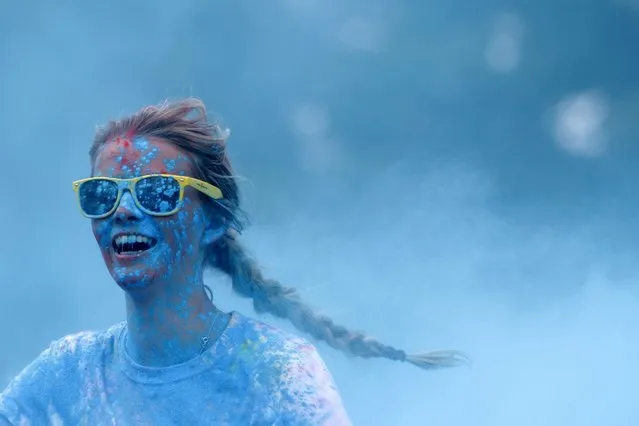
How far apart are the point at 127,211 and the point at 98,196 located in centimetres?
8

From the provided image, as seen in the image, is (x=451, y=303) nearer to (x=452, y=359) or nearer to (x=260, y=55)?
(x=260, y=55)

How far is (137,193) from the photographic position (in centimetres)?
182

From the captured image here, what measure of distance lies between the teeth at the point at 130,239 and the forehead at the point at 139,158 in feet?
0.43

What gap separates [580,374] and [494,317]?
519 mm

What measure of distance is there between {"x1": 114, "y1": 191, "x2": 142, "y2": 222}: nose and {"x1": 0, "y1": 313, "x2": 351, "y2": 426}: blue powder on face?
0.30m

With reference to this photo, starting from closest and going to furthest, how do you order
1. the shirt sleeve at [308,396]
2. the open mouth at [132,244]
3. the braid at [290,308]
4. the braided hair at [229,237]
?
the shirt sleeve at [308,396] < the open mouth at [132,244] < the braided hair at [229,237] < the braid at [290,308]

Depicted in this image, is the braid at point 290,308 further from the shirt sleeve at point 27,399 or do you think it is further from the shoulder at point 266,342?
the shirt sleeve at point 27,399

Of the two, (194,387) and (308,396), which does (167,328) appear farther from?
(308,396)

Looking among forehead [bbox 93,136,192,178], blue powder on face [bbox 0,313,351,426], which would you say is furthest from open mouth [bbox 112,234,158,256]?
blue powder on face [bbox 0,313,351,426]

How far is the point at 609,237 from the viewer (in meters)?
4.75

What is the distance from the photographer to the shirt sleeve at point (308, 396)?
171 centimetres

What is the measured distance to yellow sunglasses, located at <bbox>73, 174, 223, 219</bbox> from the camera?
1.82 meters

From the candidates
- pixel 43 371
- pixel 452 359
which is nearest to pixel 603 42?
pixel 452 359

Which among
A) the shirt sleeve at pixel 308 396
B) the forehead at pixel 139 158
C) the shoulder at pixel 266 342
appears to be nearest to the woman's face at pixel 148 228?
the forehead at pixel 139 158
